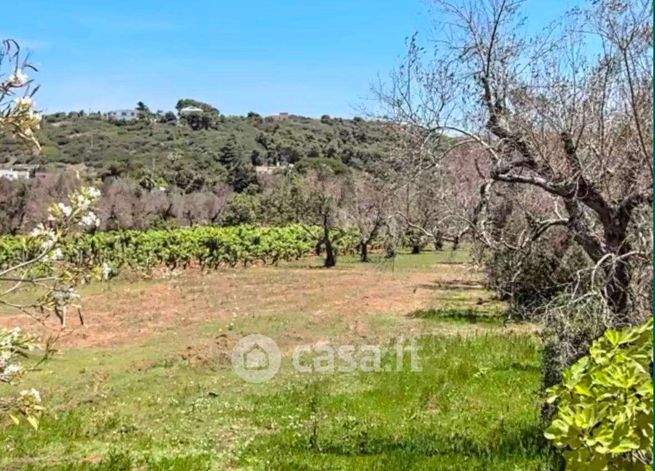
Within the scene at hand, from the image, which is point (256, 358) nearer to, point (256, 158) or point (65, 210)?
point (65, 210)

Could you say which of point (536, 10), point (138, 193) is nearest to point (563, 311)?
point (536, 10)

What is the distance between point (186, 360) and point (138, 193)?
27423 mm

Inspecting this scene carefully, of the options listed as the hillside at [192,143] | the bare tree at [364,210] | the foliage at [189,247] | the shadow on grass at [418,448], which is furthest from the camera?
the hillside at [192,143]

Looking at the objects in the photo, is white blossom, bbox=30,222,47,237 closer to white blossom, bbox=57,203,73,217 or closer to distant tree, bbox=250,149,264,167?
white blossom, bbox=57,203,73,217

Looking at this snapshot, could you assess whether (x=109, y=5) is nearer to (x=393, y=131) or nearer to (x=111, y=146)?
(x=393, y=131)

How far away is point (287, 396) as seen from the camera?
7.00 metres

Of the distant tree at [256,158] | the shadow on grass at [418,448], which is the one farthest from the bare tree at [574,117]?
the distant tree at [256,158]

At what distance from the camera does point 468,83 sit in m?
7.32

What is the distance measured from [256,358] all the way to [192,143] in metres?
55.2

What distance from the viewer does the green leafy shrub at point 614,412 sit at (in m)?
1.99

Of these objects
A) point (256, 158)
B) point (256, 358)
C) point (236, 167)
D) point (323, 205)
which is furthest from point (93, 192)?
point (256, 158)

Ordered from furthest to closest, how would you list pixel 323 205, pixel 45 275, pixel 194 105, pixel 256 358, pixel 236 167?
pixel 194 105
pixel 236 167
pixel 323 205
pixel 256 358
pixel 45 275

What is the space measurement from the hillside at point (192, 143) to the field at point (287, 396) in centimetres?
2982

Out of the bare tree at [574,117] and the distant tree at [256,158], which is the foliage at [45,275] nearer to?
the bare tree at [574,117]
